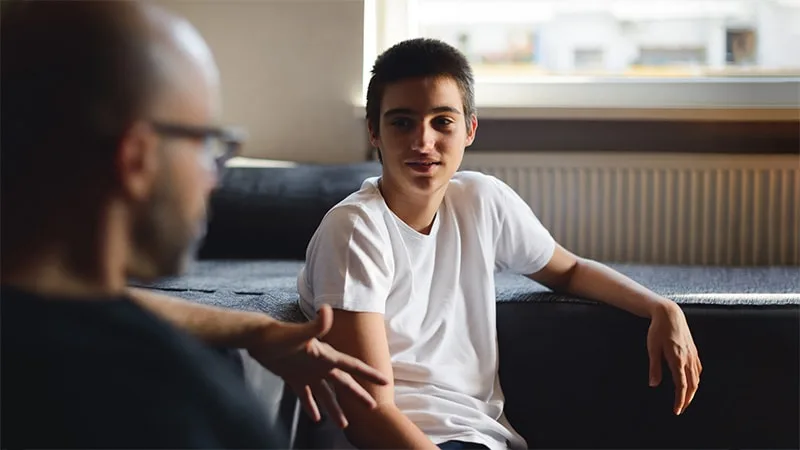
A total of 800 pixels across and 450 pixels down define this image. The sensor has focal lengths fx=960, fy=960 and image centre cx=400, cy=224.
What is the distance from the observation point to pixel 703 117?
2.25 meters

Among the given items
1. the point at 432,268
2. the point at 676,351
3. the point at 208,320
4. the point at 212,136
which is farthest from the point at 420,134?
the point at 212,136

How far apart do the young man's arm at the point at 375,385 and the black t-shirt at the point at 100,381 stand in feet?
1.53

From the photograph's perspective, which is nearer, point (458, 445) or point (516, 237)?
point (458, 445)

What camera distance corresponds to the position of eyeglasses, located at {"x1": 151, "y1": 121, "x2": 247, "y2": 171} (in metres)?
0.53

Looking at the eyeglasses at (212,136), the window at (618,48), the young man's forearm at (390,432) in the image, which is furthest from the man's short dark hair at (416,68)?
the window at (618,48)

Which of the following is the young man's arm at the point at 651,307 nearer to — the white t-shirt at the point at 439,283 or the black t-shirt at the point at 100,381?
the white t-shirt at the point at 439,283

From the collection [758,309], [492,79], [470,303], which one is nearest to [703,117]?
[492,79]

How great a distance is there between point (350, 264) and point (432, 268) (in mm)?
182

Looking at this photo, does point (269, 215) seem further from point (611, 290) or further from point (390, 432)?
point (390, 432)

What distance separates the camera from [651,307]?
1354mm

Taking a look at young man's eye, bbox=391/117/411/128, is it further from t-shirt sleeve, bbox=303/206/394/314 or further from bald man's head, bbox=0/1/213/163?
bald man's head, bbox=0/1/213/163

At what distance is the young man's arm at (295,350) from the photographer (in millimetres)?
718

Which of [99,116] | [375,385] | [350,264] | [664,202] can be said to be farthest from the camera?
[664,202]

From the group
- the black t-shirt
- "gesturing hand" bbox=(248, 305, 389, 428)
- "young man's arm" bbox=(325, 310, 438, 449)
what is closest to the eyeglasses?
the black t-shirt
